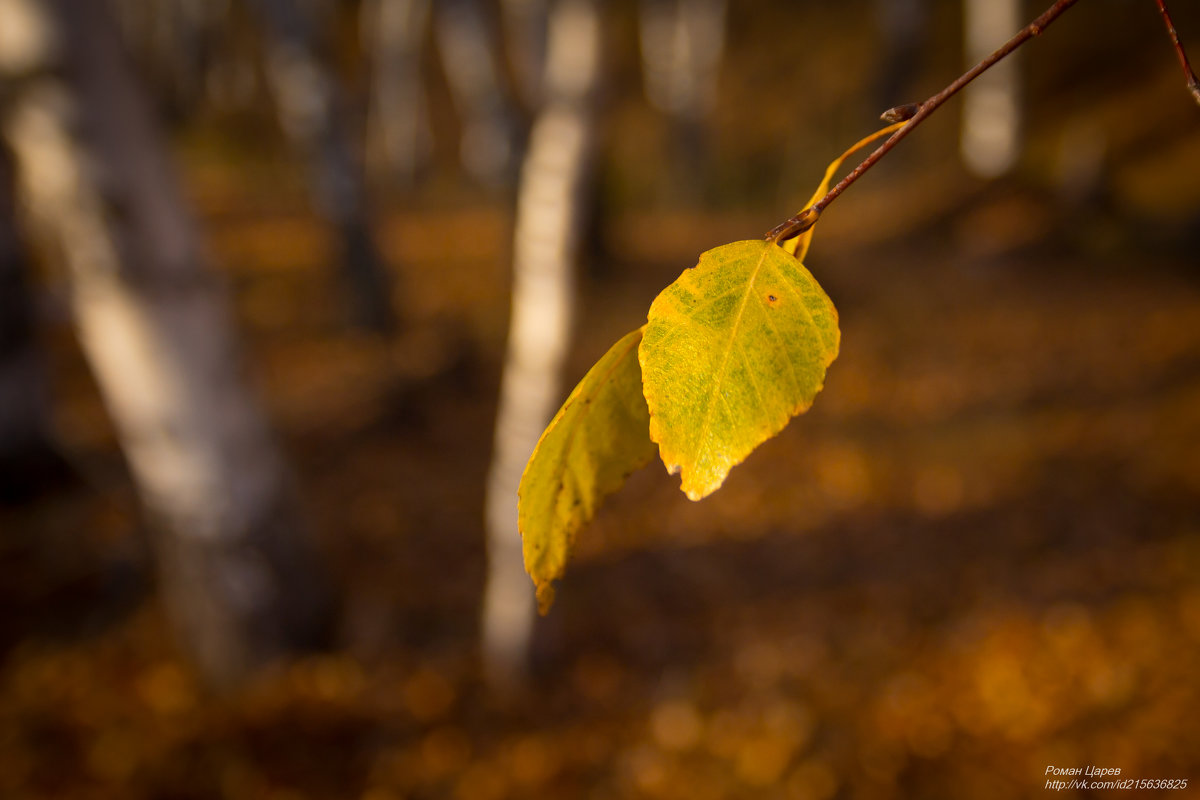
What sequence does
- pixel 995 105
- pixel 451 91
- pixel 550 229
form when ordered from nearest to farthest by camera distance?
1. pixel 550 229
2. pixel 995 105
3. pixel 451 91

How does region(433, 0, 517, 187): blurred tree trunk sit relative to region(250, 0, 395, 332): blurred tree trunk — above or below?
above

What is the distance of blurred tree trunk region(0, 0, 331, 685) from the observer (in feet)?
5.34

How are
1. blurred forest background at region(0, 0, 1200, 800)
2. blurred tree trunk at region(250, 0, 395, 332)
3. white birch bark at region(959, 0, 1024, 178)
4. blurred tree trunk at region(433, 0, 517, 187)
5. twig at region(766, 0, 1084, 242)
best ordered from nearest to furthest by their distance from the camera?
twig at region(766, 0, 1084, 242) < blurred forest background at region(0, 0, 1200, 800) < blurred tree trunk at region(250, 0, 395, 332) < white birch bark at region(959, 0, 1024, 178) < blurred tree trunk at region(433, 0, 517, 187)

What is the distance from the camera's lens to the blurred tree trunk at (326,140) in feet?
16.7

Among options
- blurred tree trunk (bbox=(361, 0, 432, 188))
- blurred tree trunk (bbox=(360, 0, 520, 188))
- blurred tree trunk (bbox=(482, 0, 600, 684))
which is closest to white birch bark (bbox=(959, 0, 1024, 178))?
blurred tree trunk (bbox=(360, 0, 520, 188))

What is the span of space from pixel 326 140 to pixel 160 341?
3.86 meters

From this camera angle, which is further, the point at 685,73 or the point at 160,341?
the point at 685,73

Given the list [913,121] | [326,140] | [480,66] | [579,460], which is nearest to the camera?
[913,121]

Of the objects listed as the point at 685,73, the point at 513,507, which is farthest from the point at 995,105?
the point at 513,507

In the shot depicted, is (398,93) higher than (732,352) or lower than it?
higher

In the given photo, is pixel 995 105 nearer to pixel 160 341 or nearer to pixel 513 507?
pixel 513 507

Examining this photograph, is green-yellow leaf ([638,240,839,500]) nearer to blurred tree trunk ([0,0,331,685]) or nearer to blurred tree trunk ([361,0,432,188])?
blurred tree trunk ([0,0,331,685])

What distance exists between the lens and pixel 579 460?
17.7 inches

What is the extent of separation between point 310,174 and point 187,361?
413 cm
